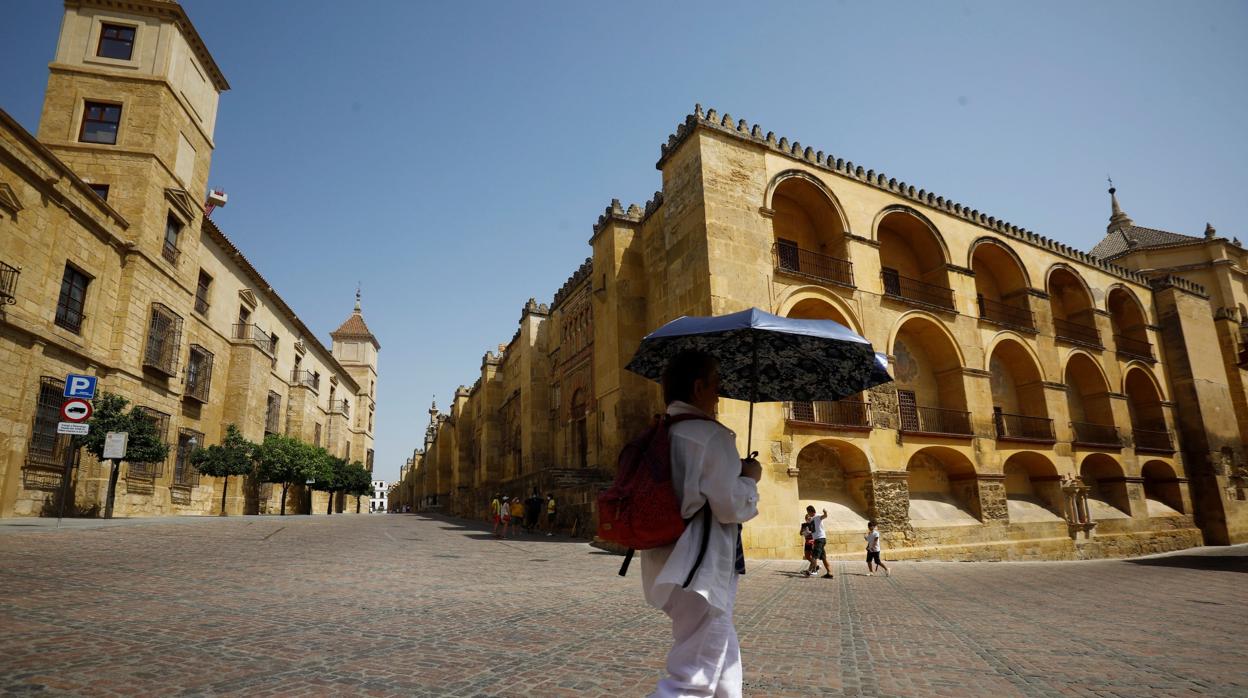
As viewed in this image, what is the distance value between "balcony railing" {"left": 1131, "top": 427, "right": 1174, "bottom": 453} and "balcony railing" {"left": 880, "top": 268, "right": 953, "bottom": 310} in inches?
517

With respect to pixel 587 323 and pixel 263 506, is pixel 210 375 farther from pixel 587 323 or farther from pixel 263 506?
pixel 587 323

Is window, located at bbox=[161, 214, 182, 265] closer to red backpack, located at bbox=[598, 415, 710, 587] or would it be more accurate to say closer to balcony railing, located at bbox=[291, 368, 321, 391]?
balcony railing, located at bbox=[291, 368, 321, 391]

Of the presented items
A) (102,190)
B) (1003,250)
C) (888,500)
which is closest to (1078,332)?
(1003,250)

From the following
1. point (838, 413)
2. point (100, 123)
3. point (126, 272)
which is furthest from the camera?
point (100, 123)

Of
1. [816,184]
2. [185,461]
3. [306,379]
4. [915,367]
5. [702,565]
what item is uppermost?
[816,184]

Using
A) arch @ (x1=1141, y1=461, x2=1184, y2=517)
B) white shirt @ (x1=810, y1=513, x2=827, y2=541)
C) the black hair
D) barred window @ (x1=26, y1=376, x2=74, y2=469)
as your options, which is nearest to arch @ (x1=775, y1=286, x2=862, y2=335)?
white shirt @ (x1=810, y1=513, x2=827, y2=541)

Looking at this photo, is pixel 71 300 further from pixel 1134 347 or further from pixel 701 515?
pixel 1134 347

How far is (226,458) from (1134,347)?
39.6 metres

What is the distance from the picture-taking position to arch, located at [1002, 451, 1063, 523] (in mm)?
21375

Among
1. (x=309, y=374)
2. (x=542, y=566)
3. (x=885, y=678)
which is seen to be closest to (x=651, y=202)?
(x=542, y=566)

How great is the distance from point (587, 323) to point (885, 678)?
21.0 m

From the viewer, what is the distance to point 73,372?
16703 millimetres

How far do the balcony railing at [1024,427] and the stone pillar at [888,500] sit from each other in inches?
254

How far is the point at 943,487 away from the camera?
2014 cm
